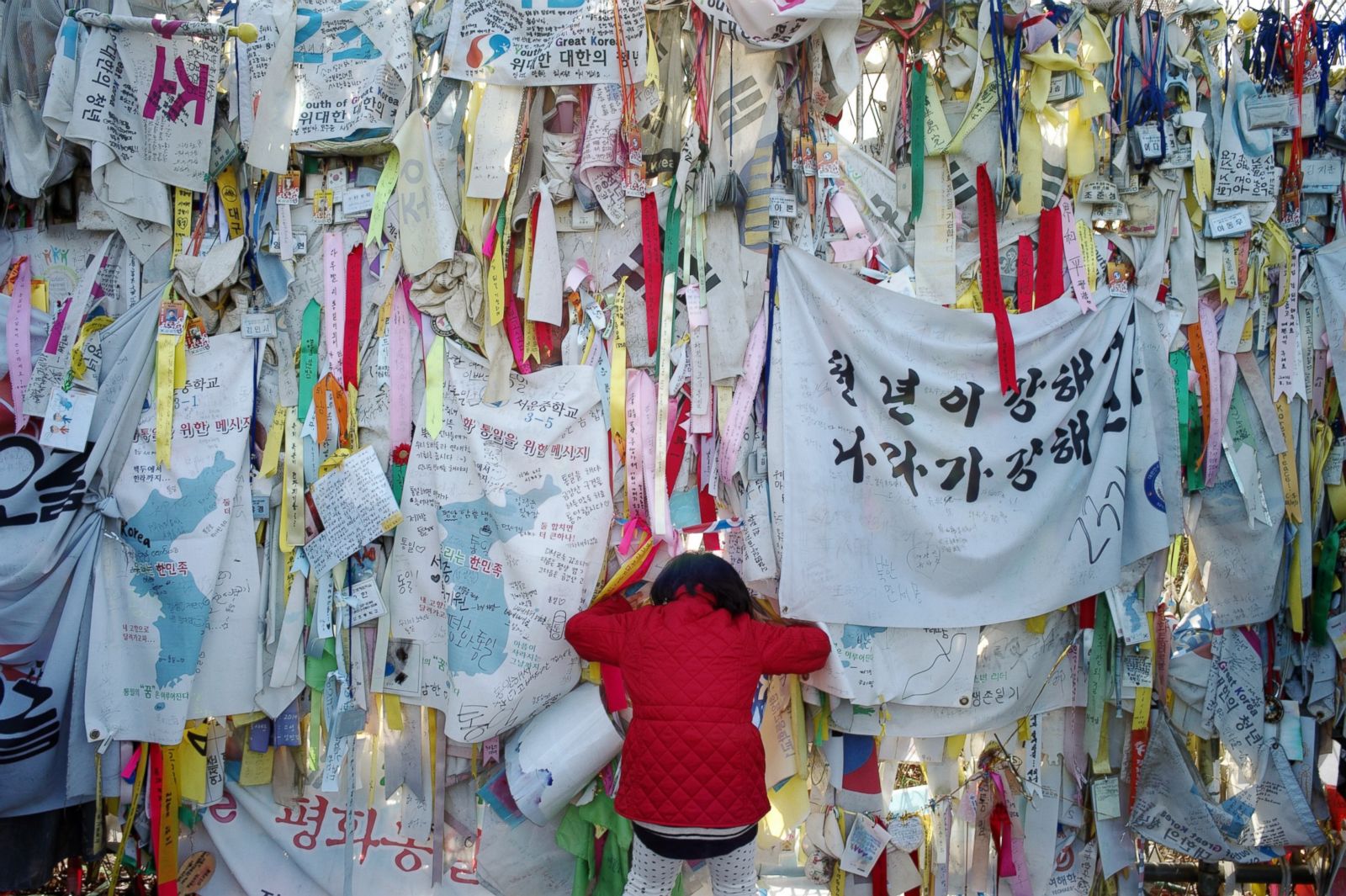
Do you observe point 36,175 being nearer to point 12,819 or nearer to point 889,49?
point 12,819

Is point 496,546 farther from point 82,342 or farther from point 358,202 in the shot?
point 82,342

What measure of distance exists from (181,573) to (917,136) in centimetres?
311

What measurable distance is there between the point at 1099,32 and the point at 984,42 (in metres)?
0.44

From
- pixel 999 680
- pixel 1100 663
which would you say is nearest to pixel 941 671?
pixel 999 680

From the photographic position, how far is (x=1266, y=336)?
3.80m

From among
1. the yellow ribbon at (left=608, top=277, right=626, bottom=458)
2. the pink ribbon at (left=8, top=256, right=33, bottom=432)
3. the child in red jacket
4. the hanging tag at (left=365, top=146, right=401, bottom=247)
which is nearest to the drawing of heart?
the child in red jacket

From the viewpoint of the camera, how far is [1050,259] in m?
3.66

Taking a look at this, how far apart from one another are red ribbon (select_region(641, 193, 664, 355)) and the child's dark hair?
0.86 m

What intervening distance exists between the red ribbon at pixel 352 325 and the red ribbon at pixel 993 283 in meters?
2.31

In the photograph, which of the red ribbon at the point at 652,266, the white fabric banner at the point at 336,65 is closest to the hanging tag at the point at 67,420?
the white fabric banner at the point at 336,65

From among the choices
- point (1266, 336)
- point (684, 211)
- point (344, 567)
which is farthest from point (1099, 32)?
point (344, 567)

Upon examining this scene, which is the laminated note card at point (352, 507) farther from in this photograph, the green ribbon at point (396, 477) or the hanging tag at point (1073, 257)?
the hanging tag at point (1073, 257)

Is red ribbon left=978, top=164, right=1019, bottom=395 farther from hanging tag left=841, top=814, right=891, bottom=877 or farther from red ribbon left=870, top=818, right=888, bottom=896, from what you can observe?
red ribbon left=870, top=818, right=888, bottom=896

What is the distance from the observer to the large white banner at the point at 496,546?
11.6ft
